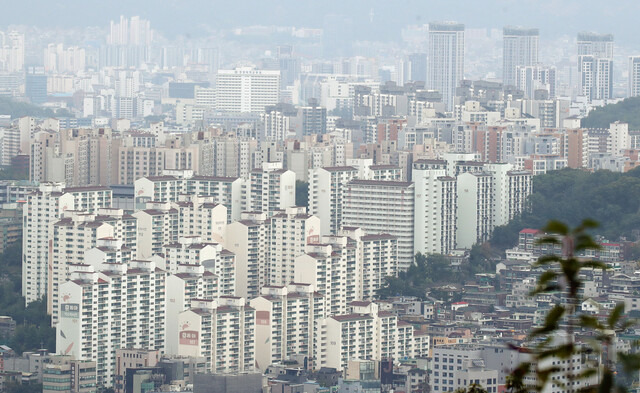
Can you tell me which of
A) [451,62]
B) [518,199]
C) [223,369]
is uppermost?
[451,62]

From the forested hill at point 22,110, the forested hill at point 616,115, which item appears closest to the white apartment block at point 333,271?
the forested hill at point 616,115

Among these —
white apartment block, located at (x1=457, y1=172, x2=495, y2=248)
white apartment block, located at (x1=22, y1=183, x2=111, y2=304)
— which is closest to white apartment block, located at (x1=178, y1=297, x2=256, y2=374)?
white apartment block, located at (x1=22, y1=183, x2=111, y2=304)

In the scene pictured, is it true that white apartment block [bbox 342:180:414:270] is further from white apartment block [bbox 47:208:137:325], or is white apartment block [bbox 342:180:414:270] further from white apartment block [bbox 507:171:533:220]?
white apartment block [bbox 47:208:137:325]

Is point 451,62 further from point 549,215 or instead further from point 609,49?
point 549,215

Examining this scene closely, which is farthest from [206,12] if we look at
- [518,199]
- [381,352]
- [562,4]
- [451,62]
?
[381,352]

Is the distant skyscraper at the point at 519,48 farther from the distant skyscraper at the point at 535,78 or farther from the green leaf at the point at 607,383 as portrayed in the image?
the green leaf at the point at 607,383
